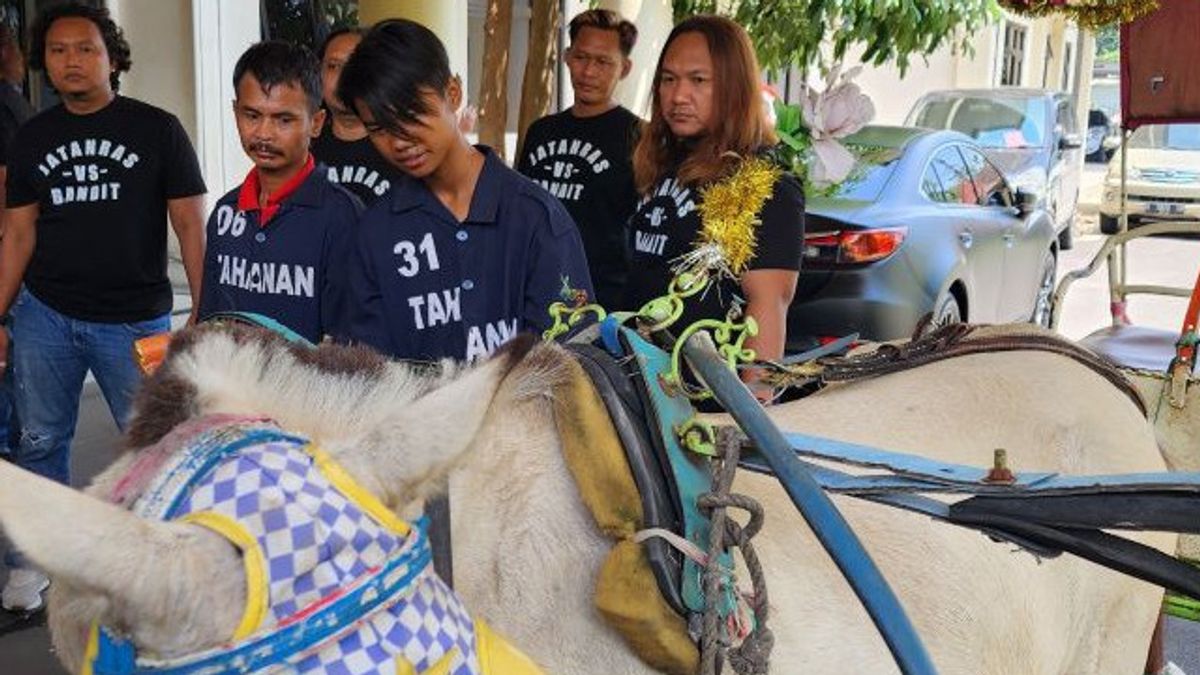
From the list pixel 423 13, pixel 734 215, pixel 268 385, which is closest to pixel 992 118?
pixel 423 13

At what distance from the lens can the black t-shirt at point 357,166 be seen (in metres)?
4.14

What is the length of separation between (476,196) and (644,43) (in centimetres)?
738

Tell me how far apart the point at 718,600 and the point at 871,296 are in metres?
5.74

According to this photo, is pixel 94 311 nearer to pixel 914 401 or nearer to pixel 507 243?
pixel 507 243

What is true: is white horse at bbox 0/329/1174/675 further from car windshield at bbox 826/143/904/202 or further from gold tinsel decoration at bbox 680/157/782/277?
car windshield at bbox 826/143/904/202

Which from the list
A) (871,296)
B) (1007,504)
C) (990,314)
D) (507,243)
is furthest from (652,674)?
(990,314)

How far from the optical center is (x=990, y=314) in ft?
28.6

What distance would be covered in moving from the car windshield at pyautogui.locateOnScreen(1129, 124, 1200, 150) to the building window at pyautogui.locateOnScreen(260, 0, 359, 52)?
1292 cm

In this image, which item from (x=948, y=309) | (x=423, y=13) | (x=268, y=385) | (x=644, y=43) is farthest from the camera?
(x=644, y=43)

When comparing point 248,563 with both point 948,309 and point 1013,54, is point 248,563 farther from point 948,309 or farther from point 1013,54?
point 1013,54

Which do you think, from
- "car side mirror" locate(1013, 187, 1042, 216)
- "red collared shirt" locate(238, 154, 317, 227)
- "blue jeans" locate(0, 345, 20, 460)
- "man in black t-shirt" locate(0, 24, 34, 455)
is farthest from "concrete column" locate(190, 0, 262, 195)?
"car side mirror" locate(1013, 187, 1042, 216)

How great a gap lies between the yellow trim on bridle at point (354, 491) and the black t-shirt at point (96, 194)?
3406mm

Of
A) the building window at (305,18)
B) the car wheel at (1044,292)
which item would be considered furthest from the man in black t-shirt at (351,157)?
the car wheel at (1044,292)

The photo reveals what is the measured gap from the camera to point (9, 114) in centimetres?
568
